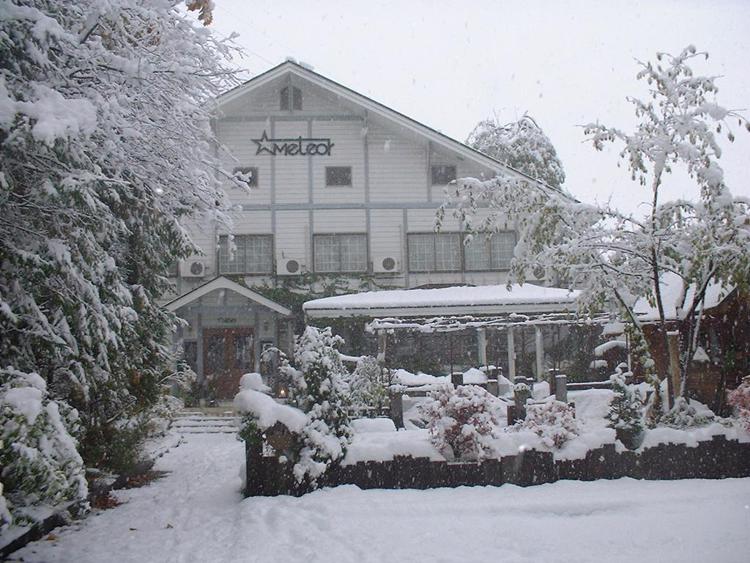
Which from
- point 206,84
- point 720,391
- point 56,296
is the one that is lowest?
point 720,391

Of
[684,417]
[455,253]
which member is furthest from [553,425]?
[455,253]

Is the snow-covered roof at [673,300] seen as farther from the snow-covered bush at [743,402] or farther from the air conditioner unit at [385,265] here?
the air conditioner unit at [385,265]

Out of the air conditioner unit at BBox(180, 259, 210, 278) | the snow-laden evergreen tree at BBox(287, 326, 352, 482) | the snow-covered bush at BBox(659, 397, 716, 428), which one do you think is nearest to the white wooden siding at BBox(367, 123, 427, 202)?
the air conditioner unit at BBox(180, 259, 210, 278)

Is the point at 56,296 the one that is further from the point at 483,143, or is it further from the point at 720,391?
the point at 483,143

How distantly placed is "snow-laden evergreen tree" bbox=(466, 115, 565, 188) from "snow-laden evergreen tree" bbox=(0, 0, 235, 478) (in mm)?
25043

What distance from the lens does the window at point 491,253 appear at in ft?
65.3

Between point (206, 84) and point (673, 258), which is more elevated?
point (206, 84)

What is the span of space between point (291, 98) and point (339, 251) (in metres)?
4.91

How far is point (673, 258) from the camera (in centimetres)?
883

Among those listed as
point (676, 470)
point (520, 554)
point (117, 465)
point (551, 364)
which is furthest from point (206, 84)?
point (551, 364)

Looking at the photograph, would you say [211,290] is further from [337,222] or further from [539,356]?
[539,356]

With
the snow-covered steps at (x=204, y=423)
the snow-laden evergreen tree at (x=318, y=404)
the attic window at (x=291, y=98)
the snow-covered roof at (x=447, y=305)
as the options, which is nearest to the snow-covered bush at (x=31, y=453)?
the snow-laden evergreen tree at (x=318, y=404)

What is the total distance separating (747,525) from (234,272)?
51.8 ft

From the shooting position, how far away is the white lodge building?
1941cm
